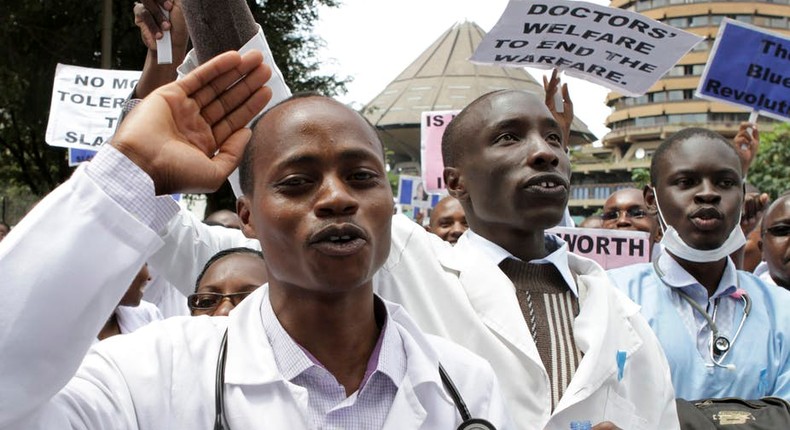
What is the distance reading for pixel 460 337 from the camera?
8.59 feet

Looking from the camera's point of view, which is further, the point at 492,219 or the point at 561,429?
the point at 492,219

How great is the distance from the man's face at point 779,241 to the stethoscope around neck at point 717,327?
1840 mm

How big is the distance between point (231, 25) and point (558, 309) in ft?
4.07

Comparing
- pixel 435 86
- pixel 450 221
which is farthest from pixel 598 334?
pixel 435 86

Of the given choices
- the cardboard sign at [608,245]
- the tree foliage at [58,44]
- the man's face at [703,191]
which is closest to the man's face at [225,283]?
the man's face at [703,191]

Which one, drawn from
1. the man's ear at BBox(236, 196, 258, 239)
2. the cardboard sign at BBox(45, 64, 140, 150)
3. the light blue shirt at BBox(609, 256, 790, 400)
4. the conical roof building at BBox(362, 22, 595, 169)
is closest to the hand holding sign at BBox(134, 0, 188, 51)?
the man's ear at BBox(236, 196, 258, 239)

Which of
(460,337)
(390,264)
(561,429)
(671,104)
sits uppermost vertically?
(390,264)

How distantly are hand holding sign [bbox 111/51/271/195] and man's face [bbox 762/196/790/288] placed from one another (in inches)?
164

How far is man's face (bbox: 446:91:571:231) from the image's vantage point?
2.85 m

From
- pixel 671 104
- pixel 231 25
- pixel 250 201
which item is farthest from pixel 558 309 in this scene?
pixel 671 104

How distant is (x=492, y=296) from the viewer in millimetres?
2654

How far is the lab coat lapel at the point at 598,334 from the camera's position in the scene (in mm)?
2488

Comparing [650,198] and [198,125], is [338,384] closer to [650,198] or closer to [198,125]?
[198,125]

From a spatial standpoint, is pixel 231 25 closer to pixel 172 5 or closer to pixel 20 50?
pixel 172 5
